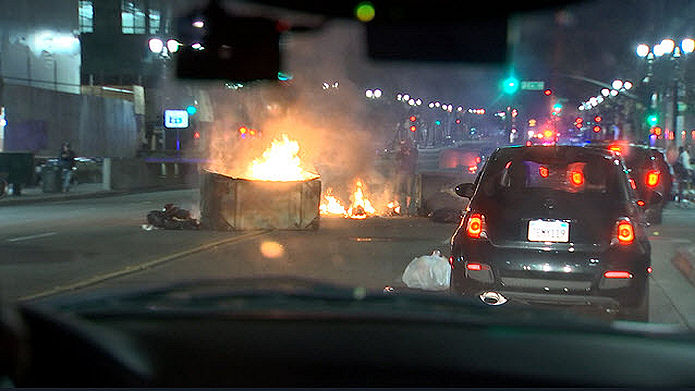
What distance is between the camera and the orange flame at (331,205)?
22.7m

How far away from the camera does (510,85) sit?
108 ft

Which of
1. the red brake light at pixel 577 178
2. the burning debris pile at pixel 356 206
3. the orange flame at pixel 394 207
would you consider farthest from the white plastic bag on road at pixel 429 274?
the orange flame at pixel 394 207

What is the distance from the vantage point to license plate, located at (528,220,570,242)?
720 cm

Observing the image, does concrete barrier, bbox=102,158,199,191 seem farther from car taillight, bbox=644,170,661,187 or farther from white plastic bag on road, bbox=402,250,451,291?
white plastic bag on road, bbox=402,250,451,291

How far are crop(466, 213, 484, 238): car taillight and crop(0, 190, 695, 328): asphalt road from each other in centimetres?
184

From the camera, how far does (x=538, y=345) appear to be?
8.58 ft

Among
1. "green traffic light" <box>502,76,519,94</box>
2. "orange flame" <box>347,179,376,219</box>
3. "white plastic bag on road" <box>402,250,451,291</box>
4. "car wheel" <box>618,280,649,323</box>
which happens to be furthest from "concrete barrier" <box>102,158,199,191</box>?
"car wheel" <box>618,280,649,323</box>

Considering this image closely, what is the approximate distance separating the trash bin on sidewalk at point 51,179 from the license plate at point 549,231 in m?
23.8

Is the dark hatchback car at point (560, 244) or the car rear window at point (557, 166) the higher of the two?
the car rear window at point (557, 166)

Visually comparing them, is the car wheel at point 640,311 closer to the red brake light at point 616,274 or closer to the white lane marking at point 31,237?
the red brake light at point 616,274

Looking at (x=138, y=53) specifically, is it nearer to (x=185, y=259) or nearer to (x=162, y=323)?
(x=185, y=259)

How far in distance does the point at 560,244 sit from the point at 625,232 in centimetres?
55

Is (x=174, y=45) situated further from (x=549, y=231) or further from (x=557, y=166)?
(x=549, y=231)

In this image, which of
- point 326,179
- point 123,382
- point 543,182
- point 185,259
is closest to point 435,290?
point 543,182
